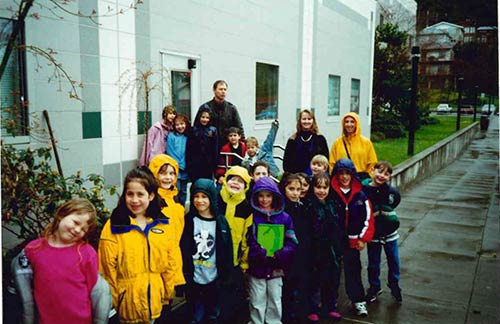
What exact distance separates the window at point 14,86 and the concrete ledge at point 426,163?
26.0 feet

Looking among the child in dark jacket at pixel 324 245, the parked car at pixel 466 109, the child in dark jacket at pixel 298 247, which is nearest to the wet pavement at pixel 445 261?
the child in dark jacket at pixel 324 245

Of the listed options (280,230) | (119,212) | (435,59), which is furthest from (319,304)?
(435,59)

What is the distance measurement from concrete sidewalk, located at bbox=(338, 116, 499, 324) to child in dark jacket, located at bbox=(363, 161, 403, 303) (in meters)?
0.17

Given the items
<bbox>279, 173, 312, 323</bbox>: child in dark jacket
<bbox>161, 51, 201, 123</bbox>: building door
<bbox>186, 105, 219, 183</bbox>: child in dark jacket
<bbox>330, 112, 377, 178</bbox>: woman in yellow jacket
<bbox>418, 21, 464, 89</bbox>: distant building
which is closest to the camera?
<bbox>279, 173, 312, 323</bbox>: child in dark jacket

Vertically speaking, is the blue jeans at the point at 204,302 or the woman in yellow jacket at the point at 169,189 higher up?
the woman in yellow jacket at the point at 169,189

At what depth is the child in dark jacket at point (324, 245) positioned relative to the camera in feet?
13.8

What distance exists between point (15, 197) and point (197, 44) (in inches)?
177

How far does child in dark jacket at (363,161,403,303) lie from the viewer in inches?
185

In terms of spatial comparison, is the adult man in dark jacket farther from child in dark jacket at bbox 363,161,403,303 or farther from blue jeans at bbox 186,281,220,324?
blue jeans at bbox 186,281,220,324

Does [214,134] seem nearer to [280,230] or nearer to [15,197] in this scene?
[280,230]

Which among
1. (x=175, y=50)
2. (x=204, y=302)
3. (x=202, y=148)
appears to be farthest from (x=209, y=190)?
(x=175, y=50)

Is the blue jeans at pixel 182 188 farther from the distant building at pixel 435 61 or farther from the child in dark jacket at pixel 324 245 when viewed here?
the distant building at pixel 435 61

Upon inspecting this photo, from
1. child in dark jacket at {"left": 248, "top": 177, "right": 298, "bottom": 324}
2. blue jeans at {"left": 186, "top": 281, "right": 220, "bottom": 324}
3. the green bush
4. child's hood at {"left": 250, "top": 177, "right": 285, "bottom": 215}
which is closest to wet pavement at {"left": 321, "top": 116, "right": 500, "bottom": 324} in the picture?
child in dark jacket at {"left": 248, "top": 177, "right": 298, "bottom": 324}

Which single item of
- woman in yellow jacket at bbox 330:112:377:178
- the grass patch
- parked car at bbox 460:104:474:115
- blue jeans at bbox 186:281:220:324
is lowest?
blue jeans at bbox 186:281:220:324
